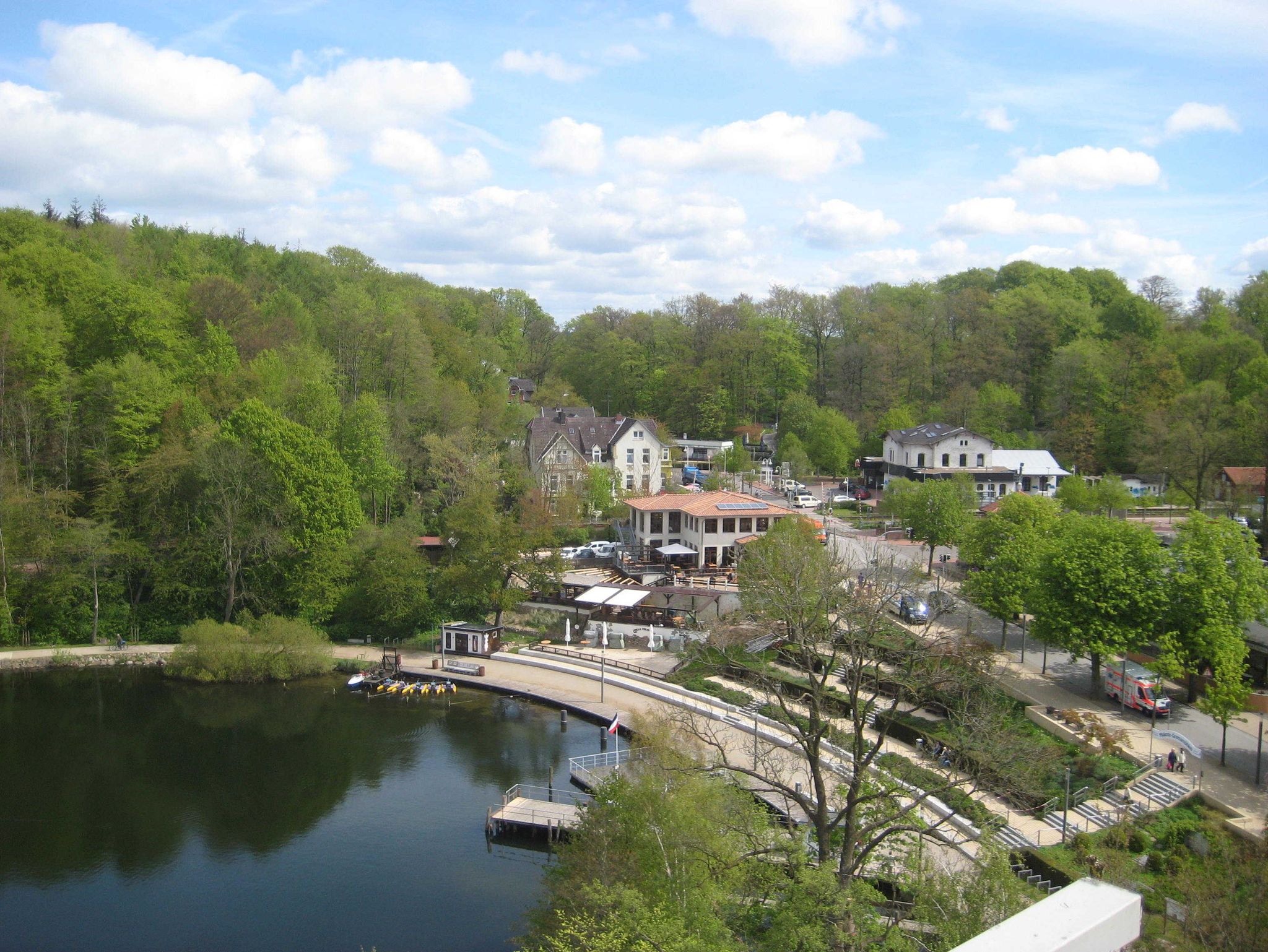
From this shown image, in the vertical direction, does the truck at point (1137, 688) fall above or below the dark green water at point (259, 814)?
above

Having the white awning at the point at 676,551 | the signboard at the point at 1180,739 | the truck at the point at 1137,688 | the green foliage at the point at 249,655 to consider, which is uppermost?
the white awning at the point at 676,551

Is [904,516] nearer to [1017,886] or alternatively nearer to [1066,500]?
[1066,500]

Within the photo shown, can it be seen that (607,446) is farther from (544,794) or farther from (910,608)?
(544,794)

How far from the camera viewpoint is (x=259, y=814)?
21531 mm

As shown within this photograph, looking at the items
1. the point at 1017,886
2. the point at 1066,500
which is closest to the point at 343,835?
the point at 1017,886

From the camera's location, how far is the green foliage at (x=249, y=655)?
30.4m

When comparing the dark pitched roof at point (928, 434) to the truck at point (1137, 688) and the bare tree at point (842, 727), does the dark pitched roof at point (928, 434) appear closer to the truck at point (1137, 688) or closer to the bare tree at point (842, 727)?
the truck at point (1137, 688)

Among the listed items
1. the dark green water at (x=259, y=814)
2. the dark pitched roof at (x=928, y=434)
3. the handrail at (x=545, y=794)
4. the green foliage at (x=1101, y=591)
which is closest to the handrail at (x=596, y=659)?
the dark green water at (x=259, y=814)

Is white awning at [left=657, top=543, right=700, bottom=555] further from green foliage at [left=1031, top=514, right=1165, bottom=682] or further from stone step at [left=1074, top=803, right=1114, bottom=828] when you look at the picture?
stone step at [left=1074, top=803, right=1114, bottom=828]

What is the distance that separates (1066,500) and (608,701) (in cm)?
2711

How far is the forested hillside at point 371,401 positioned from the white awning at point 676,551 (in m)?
5.49

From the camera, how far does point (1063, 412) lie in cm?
5847

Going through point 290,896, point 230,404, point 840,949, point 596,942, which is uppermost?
point 230,404

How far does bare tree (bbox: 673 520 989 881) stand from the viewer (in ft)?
43.3
